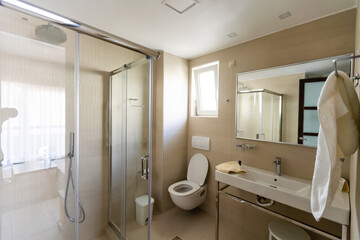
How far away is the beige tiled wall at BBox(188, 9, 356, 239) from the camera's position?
1472 millimetres

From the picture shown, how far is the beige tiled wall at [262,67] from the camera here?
1472 millimetres

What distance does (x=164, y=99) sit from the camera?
7.87 feet

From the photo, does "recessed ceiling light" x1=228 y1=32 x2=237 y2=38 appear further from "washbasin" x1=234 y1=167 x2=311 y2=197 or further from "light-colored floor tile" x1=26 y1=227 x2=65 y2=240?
"light-colored floor tile" x1=26 y1=227 x2=65 y2=240

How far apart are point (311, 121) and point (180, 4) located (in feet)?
5.45

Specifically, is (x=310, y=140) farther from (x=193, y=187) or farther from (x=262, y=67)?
(x=193, y=187)

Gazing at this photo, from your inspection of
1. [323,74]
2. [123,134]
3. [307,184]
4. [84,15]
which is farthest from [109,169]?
[323,74]

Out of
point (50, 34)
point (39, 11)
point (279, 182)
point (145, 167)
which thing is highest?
point (50, 34)

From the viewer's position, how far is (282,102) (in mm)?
1756

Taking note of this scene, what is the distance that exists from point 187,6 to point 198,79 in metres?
1.38

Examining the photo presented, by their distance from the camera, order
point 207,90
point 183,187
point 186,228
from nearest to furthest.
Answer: point 186,228
point 183,187
point 207,90

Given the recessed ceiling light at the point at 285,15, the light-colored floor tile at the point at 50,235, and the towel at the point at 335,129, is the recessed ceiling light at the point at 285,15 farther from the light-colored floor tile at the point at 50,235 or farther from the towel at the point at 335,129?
the light-colored floor tile at the point at 50,235

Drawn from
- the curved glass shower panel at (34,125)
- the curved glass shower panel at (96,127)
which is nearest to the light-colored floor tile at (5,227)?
the curved glass shower panel at (34,125)

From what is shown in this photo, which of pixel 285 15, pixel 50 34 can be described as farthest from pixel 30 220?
pixel 285 15

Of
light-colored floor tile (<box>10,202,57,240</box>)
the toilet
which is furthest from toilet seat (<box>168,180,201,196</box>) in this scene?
light-colored floor tile (<box>10,202,57,240</box>)
